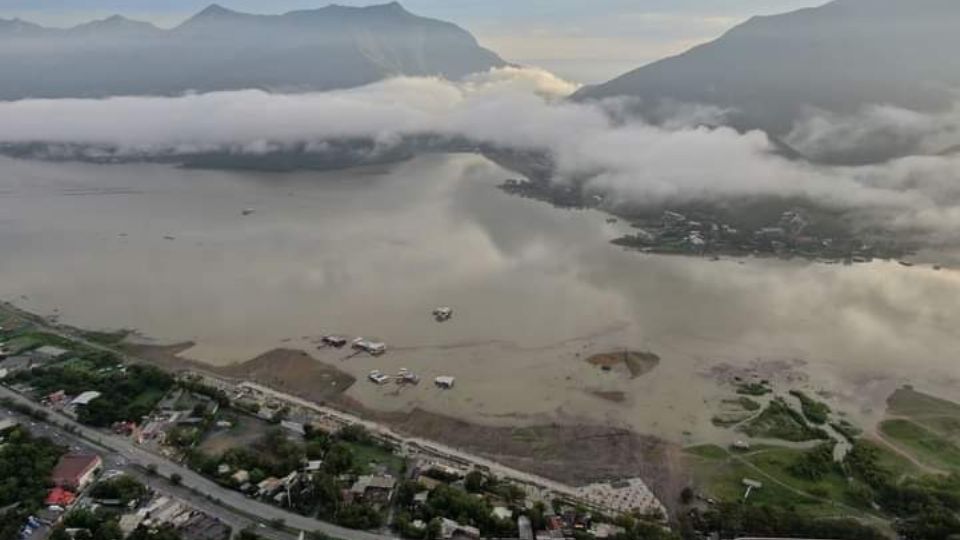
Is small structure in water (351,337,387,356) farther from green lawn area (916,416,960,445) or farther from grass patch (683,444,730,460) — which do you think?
green lawn area (916,416,960,445)

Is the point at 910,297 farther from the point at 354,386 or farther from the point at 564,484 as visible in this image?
the point at 354,386

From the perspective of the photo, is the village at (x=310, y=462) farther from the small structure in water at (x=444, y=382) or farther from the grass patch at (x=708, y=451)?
the grass patch at (x=708, y=451)

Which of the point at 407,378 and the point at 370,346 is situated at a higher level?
the point at 370,346

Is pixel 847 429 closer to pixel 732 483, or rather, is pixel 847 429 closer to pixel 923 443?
pixel 923 443

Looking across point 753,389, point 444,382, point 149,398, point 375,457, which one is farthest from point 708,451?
point 149,398

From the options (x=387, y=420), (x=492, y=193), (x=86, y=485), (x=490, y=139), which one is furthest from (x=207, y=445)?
(x=490, y=139)

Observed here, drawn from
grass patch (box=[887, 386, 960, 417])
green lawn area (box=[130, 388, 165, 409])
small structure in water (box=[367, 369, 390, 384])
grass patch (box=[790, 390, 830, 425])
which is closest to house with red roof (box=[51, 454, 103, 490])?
green lawn area (box=[130, 388, 165, 409])

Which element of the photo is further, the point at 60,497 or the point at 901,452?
the point at 901,452
